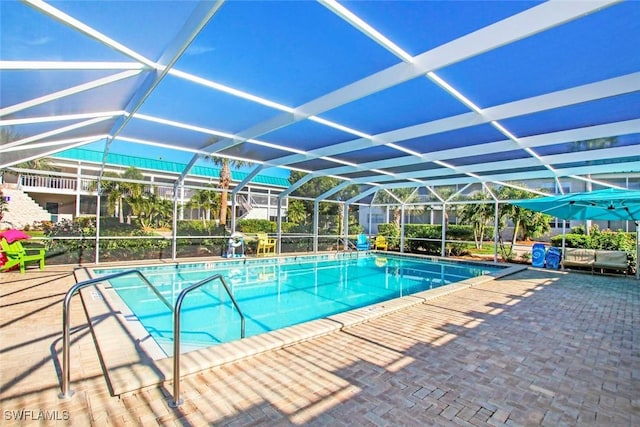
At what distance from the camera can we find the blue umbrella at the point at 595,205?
793cm

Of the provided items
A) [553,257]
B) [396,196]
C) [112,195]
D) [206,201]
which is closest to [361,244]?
[396,196]

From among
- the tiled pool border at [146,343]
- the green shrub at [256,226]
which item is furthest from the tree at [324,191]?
the tiled pool border at [146,343]

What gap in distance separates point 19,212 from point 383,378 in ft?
40.6

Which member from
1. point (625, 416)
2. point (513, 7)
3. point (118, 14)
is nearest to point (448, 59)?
point (513, 7)

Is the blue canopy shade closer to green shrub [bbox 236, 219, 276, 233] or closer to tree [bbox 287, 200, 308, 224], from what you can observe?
tree [bbox 287, 200, 308, 224]

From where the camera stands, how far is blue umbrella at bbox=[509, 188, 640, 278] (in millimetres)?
7934

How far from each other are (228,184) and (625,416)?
53.2 feet

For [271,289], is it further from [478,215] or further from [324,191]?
[478,215]

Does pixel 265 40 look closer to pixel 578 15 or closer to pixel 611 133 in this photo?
pixel 578 15

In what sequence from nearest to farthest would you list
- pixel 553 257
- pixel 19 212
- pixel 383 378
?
pixel 383 378 → pixel 19 212 → pixel 553 257

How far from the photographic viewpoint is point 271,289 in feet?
30.7

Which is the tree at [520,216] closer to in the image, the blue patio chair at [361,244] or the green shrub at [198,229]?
the blue patio chair at [361,244]

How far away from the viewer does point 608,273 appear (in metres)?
10.4

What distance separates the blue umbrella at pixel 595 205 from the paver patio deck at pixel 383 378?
3.71 meters
